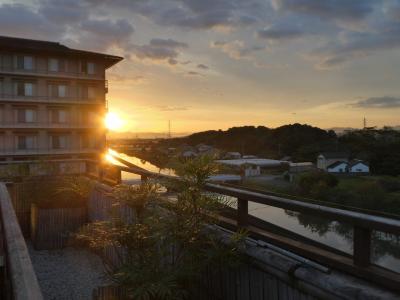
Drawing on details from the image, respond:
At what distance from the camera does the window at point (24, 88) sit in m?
31.0

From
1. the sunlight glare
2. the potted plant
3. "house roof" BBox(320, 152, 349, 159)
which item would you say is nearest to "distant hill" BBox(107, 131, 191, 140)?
the sunlight glare

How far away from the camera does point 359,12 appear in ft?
20.2

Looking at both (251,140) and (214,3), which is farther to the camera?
(251,140)

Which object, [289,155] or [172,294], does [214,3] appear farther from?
[289,155]

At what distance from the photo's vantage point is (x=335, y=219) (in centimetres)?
260

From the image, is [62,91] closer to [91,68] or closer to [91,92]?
[91,92]

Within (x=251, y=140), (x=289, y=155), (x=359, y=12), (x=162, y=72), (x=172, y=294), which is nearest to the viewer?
(x=172, y=294)

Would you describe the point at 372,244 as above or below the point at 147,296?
above

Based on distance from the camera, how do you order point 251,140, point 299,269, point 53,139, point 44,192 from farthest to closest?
point 53,139 < point 251,140 < point 44,192 < point 299,269

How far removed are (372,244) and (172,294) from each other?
150cm

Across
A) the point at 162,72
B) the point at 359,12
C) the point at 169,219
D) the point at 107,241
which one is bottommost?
the point at 107,241

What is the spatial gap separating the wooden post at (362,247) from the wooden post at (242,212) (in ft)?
3.91

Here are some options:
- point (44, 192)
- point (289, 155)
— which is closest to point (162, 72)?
point (289, 155)

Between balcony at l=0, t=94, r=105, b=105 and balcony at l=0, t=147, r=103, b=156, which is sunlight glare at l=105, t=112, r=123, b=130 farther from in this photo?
balcony at l=0, t=147, r=103, b=156
